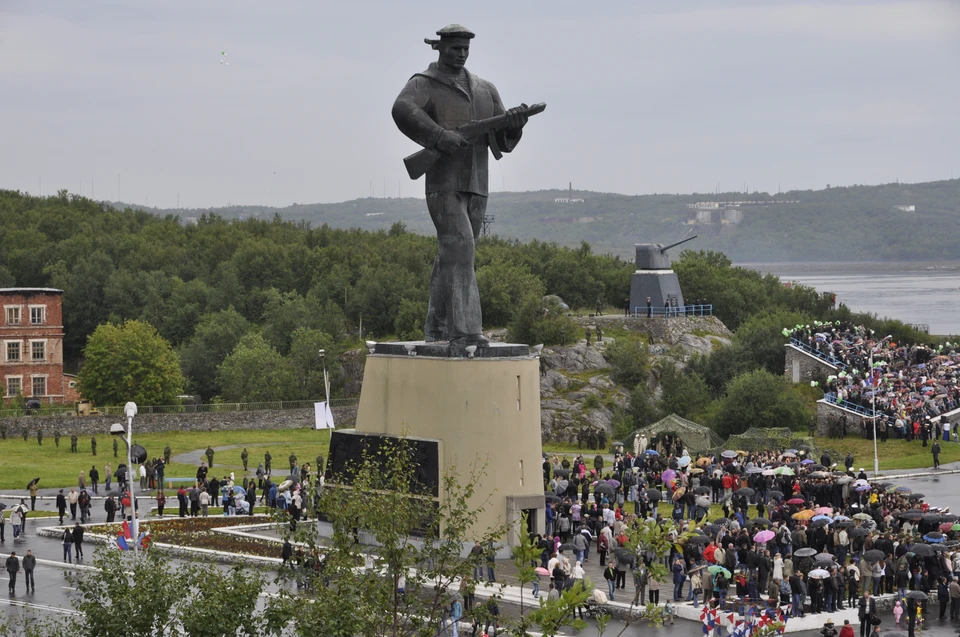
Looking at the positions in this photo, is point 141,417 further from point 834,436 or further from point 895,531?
point 895,531

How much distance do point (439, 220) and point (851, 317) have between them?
56.6 meters

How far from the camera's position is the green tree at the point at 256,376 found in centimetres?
7119

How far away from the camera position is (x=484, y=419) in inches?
1366

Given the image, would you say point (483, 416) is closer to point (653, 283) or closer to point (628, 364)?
point (628, 364)

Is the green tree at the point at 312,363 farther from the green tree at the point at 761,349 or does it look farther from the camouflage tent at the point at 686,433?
the camouflage tent at the point at 686,433

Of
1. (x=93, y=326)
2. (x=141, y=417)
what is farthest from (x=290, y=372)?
(x=93, y=326)

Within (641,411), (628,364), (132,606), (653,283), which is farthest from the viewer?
(653,283)

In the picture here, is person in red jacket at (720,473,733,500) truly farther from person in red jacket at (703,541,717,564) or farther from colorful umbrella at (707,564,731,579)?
colorful umbrella at (707,564,731,579)

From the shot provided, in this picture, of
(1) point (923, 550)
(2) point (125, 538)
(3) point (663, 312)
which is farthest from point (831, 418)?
(2) point (125, 538)

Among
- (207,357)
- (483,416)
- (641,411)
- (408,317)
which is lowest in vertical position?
(641,411)

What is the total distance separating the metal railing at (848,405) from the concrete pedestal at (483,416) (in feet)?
91.2

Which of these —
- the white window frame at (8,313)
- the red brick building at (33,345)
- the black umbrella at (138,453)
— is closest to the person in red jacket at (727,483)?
the black umbrella at (138,453)

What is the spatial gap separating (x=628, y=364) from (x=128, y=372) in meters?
24.2

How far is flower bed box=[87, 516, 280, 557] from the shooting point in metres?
36.1
